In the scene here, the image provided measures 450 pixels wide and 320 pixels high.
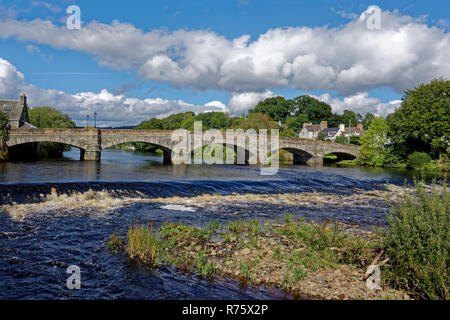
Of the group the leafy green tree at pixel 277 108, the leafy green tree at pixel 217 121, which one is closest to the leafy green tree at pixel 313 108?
the leafy green tree at pixel 277 108

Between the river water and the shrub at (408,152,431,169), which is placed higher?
the shrub at (408,152,431,169)

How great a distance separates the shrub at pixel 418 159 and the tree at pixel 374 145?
16.8ft

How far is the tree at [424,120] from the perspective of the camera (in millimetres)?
52344

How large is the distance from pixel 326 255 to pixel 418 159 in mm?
52425

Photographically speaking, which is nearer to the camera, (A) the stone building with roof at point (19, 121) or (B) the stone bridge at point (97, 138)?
(B) the stone bridge at point (97, 138)

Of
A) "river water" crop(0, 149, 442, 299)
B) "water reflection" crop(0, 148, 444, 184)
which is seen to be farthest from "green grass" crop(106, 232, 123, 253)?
"water reflection" crop(0, 148, 444, 184)

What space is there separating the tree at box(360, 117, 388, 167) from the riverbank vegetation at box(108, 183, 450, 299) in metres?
53.2

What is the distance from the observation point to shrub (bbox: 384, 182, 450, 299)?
22.1 ft

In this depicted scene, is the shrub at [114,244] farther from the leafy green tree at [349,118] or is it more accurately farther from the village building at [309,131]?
the leafy green tree at [349,118]

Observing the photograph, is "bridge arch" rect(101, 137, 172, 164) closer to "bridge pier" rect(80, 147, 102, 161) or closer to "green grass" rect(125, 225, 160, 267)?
"bridge pier" rect(80, 147, 102, 161)

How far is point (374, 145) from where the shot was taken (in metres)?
60.7

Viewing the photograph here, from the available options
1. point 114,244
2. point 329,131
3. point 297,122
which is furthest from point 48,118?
point 297,122

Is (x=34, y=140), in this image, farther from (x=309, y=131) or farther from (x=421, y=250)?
(x=309, y=131)
